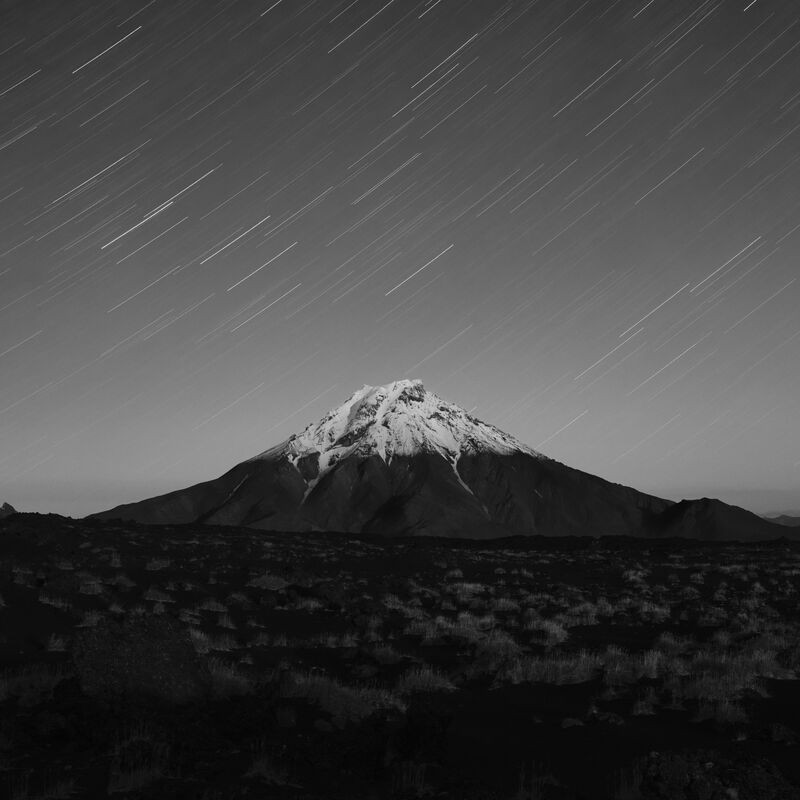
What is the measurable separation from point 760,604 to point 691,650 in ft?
30.9

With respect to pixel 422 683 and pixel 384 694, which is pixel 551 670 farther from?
pixel 384 694

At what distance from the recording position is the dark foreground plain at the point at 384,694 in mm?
7355

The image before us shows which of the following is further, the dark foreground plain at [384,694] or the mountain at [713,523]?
the mountain at [713,523]

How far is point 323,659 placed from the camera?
14445 millimetres

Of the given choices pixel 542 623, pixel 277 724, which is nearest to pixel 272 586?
pixel 542 623

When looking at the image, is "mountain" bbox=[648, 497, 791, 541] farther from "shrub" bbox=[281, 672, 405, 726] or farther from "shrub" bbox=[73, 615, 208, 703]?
"shrub" bbox=[73, 615, 208, 703]

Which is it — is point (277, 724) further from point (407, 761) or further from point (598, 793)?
point (598, 793)

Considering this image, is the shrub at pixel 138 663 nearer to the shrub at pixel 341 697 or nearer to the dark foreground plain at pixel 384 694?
the dark foreground plain at pixel 384 694

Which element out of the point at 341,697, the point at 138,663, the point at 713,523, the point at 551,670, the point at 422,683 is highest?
the point at 138,663

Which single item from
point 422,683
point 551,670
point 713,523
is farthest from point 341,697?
point 713,523

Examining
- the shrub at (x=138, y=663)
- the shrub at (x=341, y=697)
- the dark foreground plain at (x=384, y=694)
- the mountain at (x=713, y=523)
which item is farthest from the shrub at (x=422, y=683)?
the mountain at (x=713, y=523)

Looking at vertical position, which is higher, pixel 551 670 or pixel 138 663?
pixel 138 663

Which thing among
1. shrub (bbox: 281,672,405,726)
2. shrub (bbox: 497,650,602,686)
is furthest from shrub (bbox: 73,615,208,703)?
shrub (bbox: 497,650,602,686)

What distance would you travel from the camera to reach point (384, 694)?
11.1 metres
